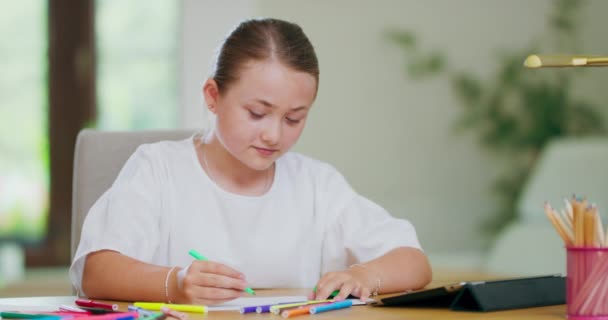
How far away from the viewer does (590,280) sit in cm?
115

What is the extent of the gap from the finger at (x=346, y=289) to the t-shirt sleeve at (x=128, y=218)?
37 centimetres

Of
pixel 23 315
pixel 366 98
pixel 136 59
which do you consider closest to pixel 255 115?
pixel 23 315

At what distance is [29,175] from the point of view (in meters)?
4.86

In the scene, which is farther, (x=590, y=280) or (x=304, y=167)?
(x=304, y=167)

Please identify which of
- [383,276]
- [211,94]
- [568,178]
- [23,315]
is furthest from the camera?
[568,178]

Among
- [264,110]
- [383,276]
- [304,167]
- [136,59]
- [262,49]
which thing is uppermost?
[136,59]

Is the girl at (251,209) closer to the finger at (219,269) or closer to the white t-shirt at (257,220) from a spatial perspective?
the white t-shirt at (257,220)

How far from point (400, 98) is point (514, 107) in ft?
1.87

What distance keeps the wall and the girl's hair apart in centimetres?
291

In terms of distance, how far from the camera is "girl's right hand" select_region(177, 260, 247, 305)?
1280mm

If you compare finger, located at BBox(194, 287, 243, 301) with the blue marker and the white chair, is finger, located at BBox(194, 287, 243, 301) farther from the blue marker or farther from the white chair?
the white chair

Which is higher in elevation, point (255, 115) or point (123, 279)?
point (255, 115)

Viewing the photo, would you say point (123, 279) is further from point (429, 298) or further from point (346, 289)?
point (429, 298)

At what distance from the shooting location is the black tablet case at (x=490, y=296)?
1266 millimetres
